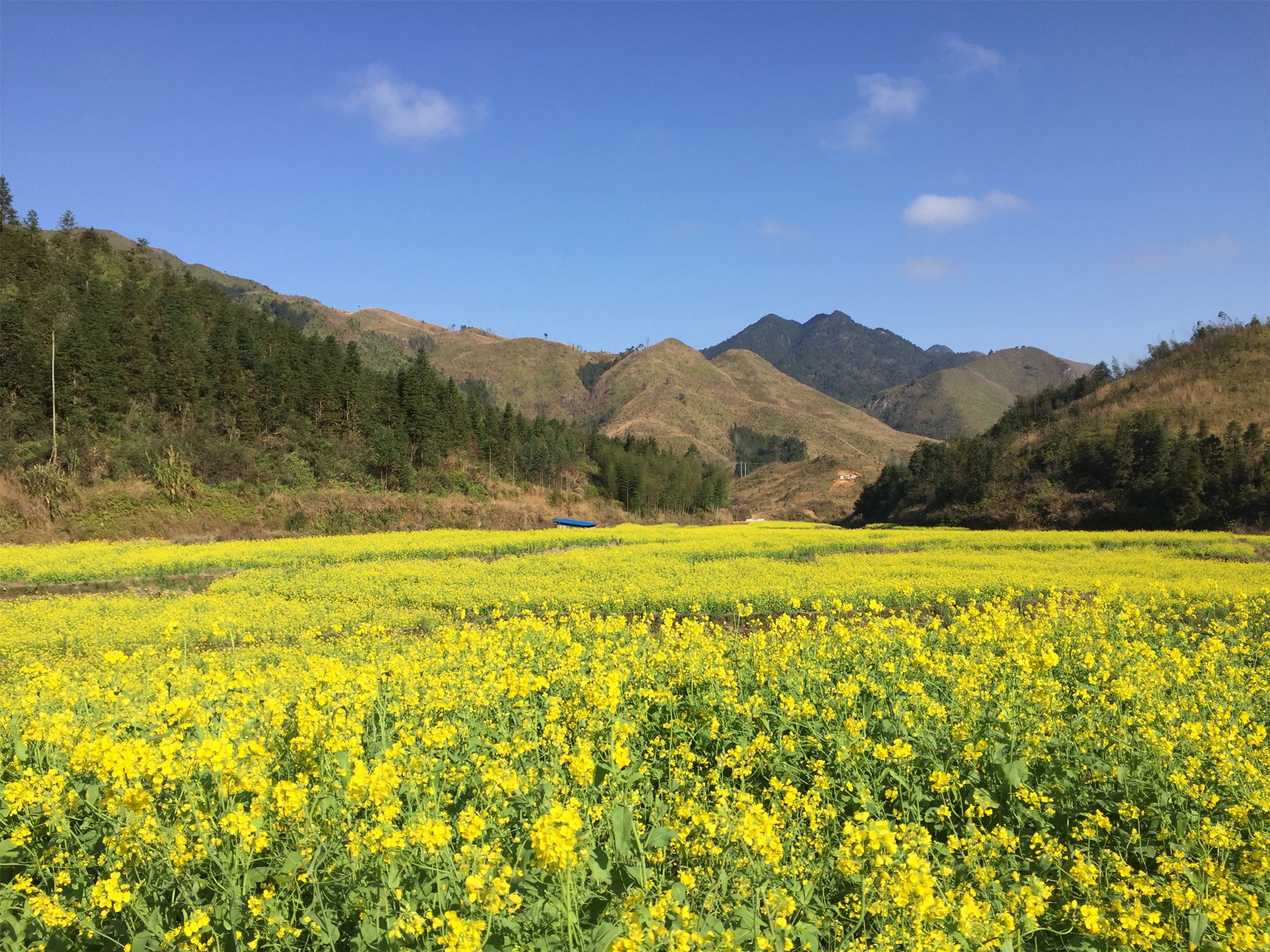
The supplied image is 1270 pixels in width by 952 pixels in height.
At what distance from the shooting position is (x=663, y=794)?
14.9ft

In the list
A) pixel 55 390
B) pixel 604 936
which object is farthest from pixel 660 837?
pixel 55 390

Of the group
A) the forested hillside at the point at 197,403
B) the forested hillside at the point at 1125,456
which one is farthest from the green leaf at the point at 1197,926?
the forested hillside at the point at 197,403

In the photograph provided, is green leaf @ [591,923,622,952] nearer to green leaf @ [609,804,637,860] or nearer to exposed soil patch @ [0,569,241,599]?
green leaf @ [609,804,637,860]

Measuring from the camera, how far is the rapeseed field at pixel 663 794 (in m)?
2.95

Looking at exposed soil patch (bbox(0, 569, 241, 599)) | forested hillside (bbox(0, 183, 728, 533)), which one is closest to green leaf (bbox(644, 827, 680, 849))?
exposed soil patch (bbox(0, 569, 241, 599))

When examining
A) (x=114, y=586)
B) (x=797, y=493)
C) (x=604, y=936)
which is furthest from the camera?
(x=797, y=493)

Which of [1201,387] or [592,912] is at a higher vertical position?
[1201,387]

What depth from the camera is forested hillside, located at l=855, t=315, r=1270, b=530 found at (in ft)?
125

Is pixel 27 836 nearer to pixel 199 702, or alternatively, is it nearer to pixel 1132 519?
pixel 199 702

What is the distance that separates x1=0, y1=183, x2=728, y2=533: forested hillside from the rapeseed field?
41.2m

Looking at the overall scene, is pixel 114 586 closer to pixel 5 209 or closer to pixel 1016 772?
pixel 1016 772

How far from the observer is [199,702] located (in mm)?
4910

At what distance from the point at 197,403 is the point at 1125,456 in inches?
2493

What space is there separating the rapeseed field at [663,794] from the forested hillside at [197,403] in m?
41.2
